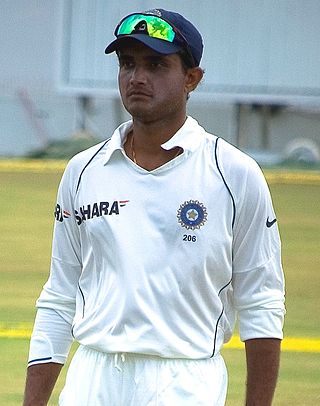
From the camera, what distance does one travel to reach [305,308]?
9.09 m

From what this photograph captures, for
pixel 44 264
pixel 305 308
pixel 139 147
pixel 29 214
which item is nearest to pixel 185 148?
pixel 139 147

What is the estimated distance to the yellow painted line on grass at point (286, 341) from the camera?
7859 millimetres

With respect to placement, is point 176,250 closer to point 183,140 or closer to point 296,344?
point 183,140

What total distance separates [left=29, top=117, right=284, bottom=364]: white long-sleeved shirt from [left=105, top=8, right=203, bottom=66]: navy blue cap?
21 centimetres

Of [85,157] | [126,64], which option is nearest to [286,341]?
[85,157]

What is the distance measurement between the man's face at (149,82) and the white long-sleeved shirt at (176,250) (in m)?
0.09

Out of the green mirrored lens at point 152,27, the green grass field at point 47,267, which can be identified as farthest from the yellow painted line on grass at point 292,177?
the green mirrored lens at point 152,27

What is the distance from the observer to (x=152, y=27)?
10.9 ft

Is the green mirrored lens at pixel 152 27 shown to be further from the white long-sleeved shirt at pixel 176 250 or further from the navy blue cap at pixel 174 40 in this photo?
the white long-sleeved shirt at pixel 176 250

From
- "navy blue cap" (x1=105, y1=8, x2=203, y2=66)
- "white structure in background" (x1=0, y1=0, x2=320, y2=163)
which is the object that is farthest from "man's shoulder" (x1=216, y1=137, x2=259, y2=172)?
"white structure in background" (x1=0, y1=0, x2=320, y2=163)

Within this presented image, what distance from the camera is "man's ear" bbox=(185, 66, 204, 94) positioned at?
3.44m

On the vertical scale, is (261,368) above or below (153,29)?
below

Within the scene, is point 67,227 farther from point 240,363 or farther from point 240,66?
point 240,66

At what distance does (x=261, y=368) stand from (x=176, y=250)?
0.38m
